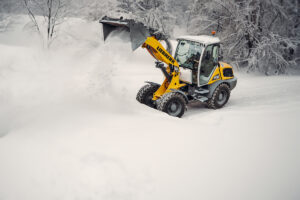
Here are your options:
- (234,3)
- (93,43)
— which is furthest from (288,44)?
(93,43)

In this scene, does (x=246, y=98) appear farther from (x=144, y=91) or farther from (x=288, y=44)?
(x=288, y=44)

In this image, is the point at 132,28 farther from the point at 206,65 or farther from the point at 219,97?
the point at 219,97

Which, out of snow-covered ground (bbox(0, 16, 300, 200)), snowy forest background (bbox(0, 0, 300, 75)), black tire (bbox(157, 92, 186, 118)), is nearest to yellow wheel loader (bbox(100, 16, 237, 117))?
black tire (bbox(157, 92, 186, 118))

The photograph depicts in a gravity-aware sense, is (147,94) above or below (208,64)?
below

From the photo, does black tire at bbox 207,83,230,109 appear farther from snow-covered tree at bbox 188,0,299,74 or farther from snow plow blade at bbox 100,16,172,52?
snow-covered tree at bbox 188,0,299,74

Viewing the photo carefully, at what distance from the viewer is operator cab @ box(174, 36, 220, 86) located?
7406 millimetres

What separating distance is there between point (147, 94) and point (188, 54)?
1.69 m

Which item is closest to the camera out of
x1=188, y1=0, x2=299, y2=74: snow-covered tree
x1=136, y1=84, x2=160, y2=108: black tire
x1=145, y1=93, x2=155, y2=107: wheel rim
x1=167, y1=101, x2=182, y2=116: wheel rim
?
x1=167, y1=101, x2=182, y2=116: wheel rim

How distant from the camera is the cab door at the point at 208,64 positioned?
24.5 ft

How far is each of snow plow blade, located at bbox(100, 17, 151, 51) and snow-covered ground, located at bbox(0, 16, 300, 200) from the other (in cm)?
43

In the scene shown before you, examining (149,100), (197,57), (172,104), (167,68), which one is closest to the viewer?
(172,104)

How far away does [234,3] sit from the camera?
13797 millimetres

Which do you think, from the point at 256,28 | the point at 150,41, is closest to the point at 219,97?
the point at 150,41

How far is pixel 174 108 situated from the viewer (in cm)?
702
